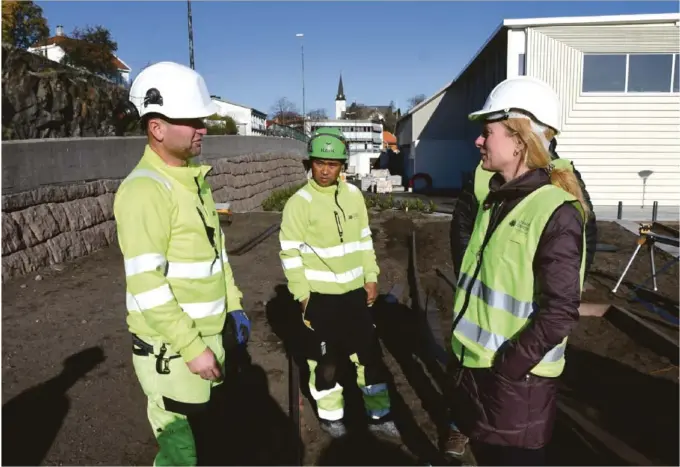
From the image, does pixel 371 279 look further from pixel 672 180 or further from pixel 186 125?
pixel 672 180

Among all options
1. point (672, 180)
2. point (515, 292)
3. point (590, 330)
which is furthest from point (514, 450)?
point (672, 180)

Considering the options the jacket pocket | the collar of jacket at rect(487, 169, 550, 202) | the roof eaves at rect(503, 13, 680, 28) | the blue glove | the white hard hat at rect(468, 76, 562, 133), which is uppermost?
the roof eaves at rect(503, 13, 680, 28)

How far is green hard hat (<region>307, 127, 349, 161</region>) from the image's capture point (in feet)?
12.7

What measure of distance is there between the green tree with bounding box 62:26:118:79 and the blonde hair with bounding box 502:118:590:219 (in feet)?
79.7

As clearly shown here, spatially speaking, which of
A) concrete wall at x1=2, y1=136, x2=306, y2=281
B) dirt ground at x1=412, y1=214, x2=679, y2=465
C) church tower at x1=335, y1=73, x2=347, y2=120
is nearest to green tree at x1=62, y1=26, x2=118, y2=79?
concrete wall at x1=2, y1=136, x2=306, y2=281

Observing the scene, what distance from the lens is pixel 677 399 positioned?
4680mm

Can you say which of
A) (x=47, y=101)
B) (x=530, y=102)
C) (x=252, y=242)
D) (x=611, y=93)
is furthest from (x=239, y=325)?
(x=611, y=93)

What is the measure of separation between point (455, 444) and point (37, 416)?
309 centimetres

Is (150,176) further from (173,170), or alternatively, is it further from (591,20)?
(591,20)

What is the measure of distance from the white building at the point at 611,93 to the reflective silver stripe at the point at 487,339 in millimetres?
17975

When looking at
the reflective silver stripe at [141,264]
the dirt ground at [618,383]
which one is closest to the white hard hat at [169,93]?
the reflective silver stripe at [141,264]

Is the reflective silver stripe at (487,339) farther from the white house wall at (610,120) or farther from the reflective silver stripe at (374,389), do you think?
the white house wall at (610,120)

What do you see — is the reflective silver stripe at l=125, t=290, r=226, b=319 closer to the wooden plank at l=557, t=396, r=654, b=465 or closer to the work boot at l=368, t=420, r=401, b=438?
the work boot at l=368, t=420, r=401, b=438

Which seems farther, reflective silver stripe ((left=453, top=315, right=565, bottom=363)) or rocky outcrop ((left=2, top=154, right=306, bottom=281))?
rocky outcrop ((left=2, top=154, right=306, bottom=281))
